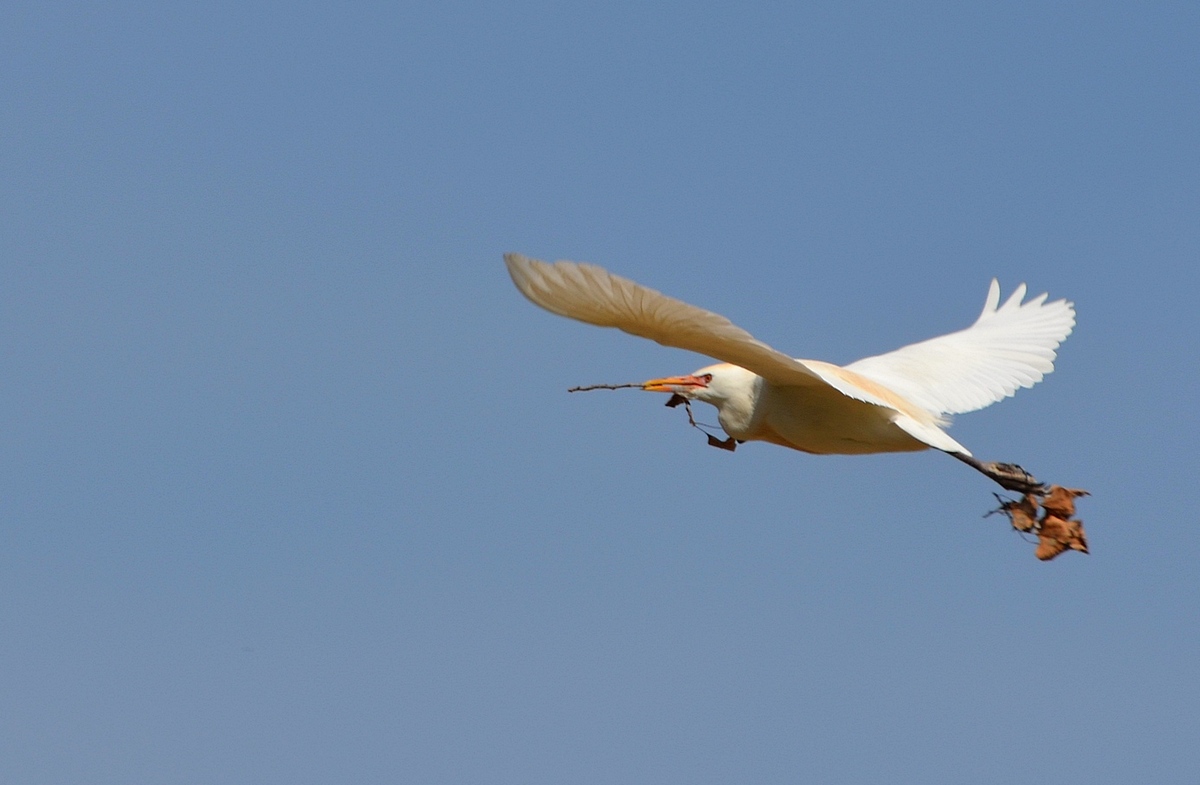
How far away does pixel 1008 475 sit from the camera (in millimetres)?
12008

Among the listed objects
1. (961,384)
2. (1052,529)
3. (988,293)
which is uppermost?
(988,293)

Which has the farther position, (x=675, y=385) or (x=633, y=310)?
(x=675, y=385)

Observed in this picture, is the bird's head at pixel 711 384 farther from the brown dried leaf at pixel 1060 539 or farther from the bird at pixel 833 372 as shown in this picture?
the brown dried leaf at pixel 1060 539

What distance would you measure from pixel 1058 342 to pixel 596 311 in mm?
6705

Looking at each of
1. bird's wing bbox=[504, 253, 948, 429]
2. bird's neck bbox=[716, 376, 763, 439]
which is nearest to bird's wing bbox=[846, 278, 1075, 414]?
bird's neck bbox=[716, 376, 763, 439]

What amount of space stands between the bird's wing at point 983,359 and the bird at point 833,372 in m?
0.01

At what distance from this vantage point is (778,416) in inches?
493

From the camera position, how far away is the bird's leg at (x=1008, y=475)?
11945 mm

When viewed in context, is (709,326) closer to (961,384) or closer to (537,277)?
(537,277)

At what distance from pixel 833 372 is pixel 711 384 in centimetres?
121

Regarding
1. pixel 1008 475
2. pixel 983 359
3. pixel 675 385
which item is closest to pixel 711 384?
pixel 675 385

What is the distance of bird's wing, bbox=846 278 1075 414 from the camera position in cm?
1386

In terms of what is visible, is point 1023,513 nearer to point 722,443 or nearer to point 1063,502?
point 1063,502

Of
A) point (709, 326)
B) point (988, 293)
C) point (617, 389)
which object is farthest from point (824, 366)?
point (988, 293)
